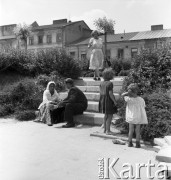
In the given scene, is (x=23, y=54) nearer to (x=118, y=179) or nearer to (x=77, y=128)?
(x=77, y=128)

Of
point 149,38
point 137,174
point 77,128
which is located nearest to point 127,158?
point 137,174

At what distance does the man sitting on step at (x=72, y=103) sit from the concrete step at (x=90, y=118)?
7.1 inches

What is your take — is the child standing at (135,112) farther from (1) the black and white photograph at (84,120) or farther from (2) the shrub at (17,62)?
(2) the shrub at (17,62)

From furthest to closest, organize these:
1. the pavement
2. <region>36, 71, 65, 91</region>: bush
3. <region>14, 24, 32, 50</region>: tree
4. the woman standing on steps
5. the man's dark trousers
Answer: <region>14, 24, 32, 50</region>: tree, <region>36, 71, 65, 91</region>: bush, the woman standing on steps, the man's dark trousers, the pavement

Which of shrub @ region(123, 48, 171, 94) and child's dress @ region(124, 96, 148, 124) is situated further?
shrub @ region(123, 48, 171, 94)

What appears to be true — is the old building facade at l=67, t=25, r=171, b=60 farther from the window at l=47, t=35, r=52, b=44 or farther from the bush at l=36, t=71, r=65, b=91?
the bush at l=36, t=71, r=65, b=91

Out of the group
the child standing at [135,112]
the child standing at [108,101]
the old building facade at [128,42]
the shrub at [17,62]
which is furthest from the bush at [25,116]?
the old building facade at [128,42]

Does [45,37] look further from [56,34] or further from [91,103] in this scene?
[91,103]

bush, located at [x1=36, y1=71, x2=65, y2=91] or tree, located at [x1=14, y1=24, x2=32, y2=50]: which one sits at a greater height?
tree, located at [x1=14, y1=24, x2=32, y2=50]

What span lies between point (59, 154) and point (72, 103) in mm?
2654

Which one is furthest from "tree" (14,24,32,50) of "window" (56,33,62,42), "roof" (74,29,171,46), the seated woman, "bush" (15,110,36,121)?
the seated woman

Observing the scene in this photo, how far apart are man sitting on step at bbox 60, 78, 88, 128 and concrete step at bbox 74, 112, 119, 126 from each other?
0.18m

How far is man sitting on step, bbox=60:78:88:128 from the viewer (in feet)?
25.9

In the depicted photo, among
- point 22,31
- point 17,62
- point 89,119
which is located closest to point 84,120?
point 89,119
